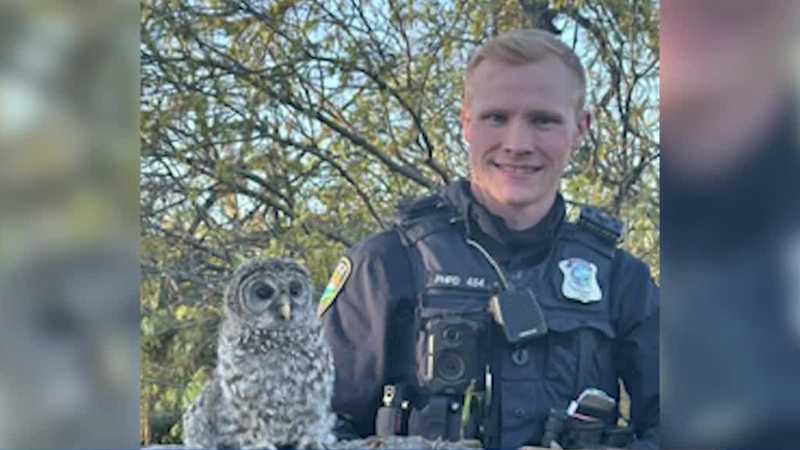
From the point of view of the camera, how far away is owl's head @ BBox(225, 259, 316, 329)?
3293 mm

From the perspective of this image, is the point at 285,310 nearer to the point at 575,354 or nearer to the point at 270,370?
the point at 270,370

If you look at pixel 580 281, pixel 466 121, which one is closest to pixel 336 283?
pixel 466 121

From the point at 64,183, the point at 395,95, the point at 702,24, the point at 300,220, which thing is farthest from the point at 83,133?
the point at 702,24

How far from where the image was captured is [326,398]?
338cm

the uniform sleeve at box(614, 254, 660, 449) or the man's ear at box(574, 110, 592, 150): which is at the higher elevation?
the man's ear at box(574, 110, 592, 150)

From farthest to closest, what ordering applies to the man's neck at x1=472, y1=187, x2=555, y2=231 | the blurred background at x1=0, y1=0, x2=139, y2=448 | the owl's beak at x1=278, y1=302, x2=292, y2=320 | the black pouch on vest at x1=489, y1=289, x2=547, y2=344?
the man's neck at x1=472, y1=187, x2=555, y2=231, the black pouch on vest at x1=489, y1=289, x2=547, y2=344, the blurred background at x1=0, y1=0, x2=139, y2=448, the owl's beak at x1=278, y1=302, x2=292, y2=320

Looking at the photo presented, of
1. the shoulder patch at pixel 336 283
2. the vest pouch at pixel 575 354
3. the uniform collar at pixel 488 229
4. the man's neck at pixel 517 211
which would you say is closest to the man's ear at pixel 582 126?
the man's neck at pixel 517 211

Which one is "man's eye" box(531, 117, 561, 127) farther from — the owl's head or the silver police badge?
the owl's head

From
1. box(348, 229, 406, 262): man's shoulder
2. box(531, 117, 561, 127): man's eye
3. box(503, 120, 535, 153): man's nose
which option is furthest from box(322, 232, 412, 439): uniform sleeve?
box(531, 117, 561, 127): man's eye

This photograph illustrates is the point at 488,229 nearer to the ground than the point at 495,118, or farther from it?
nearer to the ground

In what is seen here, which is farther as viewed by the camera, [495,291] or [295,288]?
[495,291]

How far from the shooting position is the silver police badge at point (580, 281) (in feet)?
11.9

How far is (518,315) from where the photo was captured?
3.57 meters

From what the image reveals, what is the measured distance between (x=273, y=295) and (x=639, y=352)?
4.20 ft
